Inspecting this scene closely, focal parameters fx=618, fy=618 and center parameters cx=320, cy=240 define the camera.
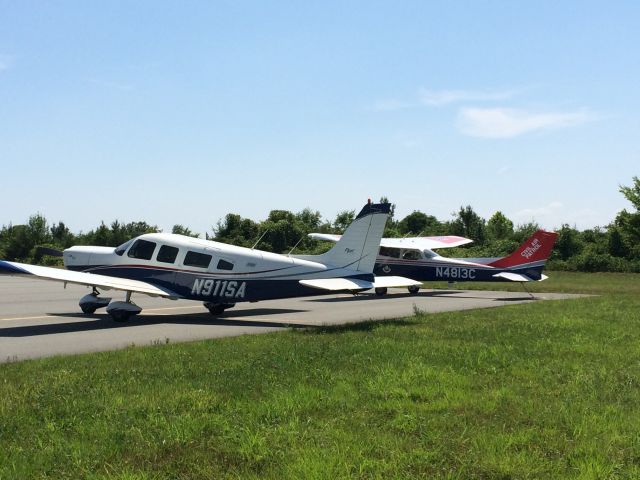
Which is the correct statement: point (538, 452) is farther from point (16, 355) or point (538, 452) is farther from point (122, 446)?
point (16, 355)

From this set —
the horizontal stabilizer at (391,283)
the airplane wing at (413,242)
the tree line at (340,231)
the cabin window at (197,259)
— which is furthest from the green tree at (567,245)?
the cabin window at (197,259)

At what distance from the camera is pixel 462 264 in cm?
2628

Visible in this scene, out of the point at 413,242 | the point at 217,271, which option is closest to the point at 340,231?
the point at 413,242

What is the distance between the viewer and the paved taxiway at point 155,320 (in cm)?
1211

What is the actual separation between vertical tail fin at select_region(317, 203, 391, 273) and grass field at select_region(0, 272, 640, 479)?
5.56 m

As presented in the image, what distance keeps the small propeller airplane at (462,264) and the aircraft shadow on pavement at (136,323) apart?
9.38 meters

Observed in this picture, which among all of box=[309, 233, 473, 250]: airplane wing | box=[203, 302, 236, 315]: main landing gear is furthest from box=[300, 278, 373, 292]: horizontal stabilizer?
box=[309, 233, 473, 250]: airplane wing

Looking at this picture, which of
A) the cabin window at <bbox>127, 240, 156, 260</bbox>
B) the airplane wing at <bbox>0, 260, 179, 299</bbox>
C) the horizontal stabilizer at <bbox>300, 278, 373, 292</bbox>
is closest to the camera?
the airplane wing at <bbox>0, 260, 179, 299</bbox>

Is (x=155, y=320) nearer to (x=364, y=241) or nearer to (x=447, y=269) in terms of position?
(x=364, y=241)

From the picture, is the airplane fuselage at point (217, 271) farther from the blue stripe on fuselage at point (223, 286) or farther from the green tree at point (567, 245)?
the green tree at point (567, 245)

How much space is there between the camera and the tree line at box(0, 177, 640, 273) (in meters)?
51.5

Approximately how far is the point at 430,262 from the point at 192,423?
22180 millimetres

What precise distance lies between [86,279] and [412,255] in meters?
15.5

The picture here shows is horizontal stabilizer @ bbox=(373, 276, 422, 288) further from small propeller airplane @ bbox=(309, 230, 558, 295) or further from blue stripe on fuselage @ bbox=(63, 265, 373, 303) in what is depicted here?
small propeller airplane @ bbox=(309, 230, 558, 295)
